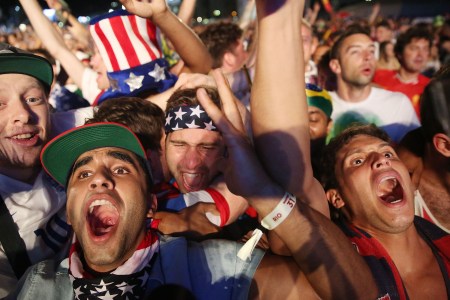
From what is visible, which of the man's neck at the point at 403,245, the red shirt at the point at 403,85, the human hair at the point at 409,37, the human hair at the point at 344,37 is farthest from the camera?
the human hair at the point at 409,37

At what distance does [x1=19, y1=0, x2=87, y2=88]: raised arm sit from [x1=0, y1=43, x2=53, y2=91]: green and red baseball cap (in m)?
1.41

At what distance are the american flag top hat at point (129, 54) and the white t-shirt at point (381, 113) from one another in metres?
1.87

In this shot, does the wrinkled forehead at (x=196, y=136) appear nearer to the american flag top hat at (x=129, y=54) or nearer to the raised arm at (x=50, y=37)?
the american flag top hat at (x=129, y=54)

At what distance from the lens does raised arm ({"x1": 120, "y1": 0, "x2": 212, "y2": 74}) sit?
2363mm

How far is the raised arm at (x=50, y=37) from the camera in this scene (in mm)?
3676

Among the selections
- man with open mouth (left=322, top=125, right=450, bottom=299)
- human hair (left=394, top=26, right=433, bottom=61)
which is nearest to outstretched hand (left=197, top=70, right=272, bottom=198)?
man with open mouth (left=322, top=125, right=450, bottom=299)

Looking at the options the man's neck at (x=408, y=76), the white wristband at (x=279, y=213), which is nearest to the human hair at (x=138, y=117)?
the white wristband at (x=279, y=213)

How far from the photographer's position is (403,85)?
547cm

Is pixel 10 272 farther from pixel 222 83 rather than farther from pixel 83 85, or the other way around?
pixel 83 85

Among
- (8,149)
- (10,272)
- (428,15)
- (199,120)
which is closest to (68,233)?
(10,272)

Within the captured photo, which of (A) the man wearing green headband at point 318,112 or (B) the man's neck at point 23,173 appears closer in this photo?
(B) the man's neck at point 23,173

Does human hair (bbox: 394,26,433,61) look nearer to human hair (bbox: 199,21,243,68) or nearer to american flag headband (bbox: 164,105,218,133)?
human hair (bbox: 199,21,243,68)

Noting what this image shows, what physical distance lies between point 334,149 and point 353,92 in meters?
2.09

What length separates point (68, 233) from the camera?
2348 mm
